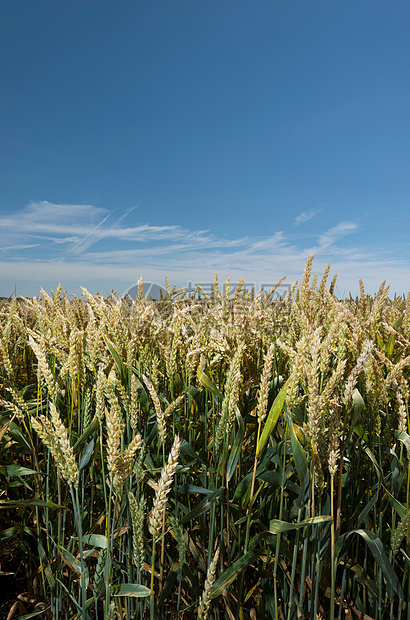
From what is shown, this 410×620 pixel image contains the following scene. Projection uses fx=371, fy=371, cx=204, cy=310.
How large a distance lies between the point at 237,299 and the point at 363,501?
3.17 ft

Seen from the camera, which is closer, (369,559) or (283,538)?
(283,538)

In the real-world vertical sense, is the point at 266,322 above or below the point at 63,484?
above

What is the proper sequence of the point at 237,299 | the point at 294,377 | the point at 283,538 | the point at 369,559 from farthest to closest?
the point at 237,299 < the point at 369,559 < the point at 283,538 < the point at 294,377

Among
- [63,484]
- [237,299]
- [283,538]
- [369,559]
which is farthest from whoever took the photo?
[237,299]

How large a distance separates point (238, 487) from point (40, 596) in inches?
40.3

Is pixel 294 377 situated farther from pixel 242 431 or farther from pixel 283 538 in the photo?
pixel 283 538

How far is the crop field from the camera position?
963 millimetres

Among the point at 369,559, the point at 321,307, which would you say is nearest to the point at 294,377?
the point at 369,559

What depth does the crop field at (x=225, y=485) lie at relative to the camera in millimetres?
Result: 963

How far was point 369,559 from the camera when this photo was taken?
1.33m

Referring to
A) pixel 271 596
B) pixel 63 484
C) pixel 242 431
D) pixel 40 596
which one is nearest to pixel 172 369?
pixel 242 431

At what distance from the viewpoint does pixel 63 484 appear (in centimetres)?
145

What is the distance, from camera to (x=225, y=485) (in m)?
1.25

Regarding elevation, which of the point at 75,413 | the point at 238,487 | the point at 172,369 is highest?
the point at 172,369
